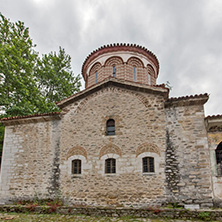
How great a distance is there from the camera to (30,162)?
974cm

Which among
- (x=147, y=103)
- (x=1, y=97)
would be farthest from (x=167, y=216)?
(x=1, y=97)

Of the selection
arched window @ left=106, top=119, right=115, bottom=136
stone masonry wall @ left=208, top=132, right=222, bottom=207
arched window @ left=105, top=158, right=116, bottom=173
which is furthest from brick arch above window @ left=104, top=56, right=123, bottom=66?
stone masonry wall @ left=208, top=132, right=222, bottom=207

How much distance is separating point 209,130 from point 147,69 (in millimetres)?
5476

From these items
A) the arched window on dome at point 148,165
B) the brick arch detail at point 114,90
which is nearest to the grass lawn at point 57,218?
the arched window on dome at point 148,165

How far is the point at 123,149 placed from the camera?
337 inches

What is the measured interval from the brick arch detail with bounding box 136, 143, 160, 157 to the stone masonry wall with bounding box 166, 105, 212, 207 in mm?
499

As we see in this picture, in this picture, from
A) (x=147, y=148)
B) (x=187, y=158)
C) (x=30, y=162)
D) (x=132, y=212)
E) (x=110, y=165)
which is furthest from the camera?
(x=30, y=162)

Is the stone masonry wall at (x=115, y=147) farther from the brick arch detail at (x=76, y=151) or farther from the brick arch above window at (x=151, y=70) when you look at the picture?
the brick arch above window at (x=151, y=70)

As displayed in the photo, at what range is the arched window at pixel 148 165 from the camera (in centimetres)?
805

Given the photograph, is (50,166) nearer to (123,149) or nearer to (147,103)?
(123,149)

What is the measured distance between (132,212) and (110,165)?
7.02 ft

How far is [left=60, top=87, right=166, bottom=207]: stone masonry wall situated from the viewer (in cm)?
795

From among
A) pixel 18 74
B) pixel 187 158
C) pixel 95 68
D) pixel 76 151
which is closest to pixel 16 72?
pixel 18 74

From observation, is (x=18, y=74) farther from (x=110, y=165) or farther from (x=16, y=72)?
(x=110, y=165)
